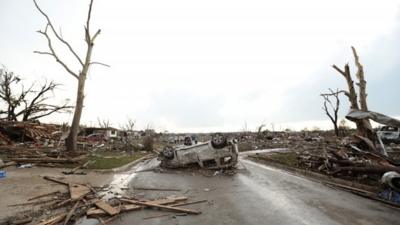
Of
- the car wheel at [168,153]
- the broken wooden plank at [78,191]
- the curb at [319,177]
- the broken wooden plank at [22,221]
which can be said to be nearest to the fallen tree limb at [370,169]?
the curb at [319,177]

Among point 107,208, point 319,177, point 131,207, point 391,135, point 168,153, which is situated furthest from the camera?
point 391,135

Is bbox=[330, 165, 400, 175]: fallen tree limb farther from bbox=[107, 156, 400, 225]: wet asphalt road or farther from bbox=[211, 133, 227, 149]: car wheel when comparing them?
bbox=[211, 133, 227, 149]: car wheel

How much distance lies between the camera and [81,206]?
7.91 meters

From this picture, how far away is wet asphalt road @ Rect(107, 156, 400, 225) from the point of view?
265 inches

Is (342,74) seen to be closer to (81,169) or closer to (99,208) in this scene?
(81,169)

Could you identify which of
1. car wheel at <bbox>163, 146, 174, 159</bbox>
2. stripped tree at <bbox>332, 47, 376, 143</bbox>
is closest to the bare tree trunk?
car wheel at <bbox>163, 146, 174, 159</bbox>

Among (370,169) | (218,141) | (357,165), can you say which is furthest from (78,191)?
(357,165)

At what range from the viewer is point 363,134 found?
686 inches

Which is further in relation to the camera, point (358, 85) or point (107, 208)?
point (358, 85)

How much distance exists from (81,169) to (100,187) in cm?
540

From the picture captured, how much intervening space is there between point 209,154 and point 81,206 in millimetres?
9779

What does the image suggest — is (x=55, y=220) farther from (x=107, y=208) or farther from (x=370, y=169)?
(x=370, y=169)

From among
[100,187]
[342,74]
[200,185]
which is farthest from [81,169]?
[342,74]

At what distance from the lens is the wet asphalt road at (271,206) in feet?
22.1
